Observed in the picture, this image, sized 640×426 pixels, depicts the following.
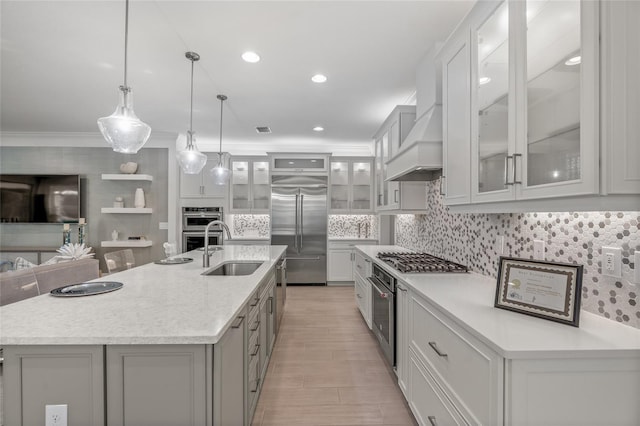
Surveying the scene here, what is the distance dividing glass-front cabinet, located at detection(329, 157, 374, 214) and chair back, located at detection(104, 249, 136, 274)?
3554 millimetres

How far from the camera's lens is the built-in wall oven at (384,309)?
2299mm

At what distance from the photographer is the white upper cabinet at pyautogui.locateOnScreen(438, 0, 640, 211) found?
0.92m

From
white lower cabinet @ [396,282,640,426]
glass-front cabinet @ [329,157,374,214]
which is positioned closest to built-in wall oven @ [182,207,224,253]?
glass-front cabinet @ [329,157,374,214]

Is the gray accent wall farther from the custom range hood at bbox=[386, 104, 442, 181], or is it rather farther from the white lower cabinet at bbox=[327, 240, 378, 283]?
the custom range hood at bbox=[386, 104, 442, 181]

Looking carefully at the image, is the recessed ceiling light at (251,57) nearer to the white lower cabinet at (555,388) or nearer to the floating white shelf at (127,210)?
the white lower cabinet at (555,388)

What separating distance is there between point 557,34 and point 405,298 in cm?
162

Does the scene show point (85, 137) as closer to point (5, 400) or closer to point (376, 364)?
point (5, 400)

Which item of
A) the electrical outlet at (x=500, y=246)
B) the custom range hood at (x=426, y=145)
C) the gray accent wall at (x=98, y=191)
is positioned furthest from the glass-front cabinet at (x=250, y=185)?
the electrical outlet at (x=500, y=246)

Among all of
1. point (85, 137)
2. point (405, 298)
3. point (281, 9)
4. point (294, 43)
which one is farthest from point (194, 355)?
point (85, 137)

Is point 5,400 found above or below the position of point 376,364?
above

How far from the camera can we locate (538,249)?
161 centimetres

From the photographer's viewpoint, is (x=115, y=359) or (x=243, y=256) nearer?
(x=115, y=359)

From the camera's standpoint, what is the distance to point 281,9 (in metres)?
2.07

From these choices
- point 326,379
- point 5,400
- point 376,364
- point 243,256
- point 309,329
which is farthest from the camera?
point 309,329
